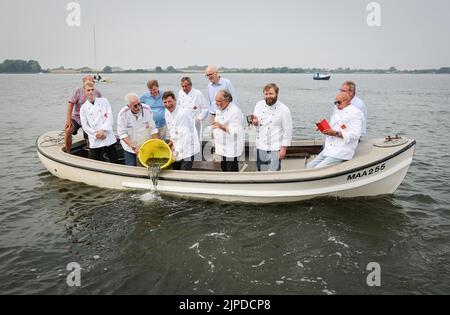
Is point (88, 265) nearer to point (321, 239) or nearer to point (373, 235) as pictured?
point (321, 239)

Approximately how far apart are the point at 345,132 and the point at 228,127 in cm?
185

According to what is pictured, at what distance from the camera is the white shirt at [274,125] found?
5781 millimetres

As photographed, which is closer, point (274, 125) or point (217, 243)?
point (217, 243)

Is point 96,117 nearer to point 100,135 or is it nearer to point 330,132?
point 100,135

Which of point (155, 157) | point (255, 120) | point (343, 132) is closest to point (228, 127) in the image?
point (255, 120)

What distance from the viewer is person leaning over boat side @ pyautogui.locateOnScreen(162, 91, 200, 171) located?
612cm

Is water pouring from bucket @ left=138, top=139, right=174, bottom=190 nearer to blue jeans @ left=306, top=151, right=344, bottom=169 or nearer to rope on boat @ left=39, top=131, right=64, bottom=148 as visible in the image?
blue jeans @ left=306, top=151, right=344, bottom=169

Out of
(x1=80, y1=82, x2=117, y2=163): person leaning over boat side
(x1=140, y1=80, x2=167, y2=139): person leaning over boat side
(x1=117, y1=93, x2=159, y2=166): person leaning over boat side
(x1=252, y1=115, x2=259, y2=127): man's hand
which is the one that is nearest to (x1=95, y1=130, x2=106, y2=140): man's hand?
(x1=80, y1=82, x2=117, y2=163): person leaning over boat side

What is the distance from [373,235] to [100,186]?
5206mm

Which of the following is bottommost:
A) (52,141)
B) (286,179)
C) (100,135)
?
(286,179)

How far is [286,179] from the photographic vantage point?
20.1ft

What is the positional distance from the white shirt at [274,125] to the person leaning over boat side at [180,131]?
1193 mm
